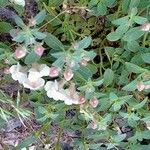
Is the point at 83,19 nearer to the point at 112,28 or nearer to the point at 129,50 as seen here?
the point at 112,28

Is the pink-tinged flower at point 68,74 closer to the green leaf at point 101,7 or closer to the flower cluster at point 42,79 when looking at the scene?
the flower cluster at point 42,79

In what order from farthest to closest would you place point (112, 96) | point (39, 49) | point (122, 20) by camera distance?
1. point (112, 96)
2. point (122, 20)
3. point (39, 49)

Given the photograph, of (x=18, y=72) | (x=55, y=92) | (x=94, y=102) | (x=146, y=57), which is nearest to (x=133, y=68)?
(x=146, y=57)

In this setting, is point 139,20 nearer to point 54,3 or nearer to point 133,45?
point 133,45

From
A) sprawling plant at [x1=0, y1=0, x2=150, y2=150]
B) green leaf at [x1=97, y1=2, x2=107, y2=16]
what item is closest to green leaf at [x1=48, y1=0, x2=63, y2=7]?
sprawling plant at [x1=0, y1=0, x2=150, y2=150]

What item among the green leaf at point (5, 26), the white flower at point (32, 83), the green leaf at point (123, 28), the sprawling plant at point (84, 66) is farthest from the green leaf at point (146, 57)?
the green leaf at point (5, 26)
